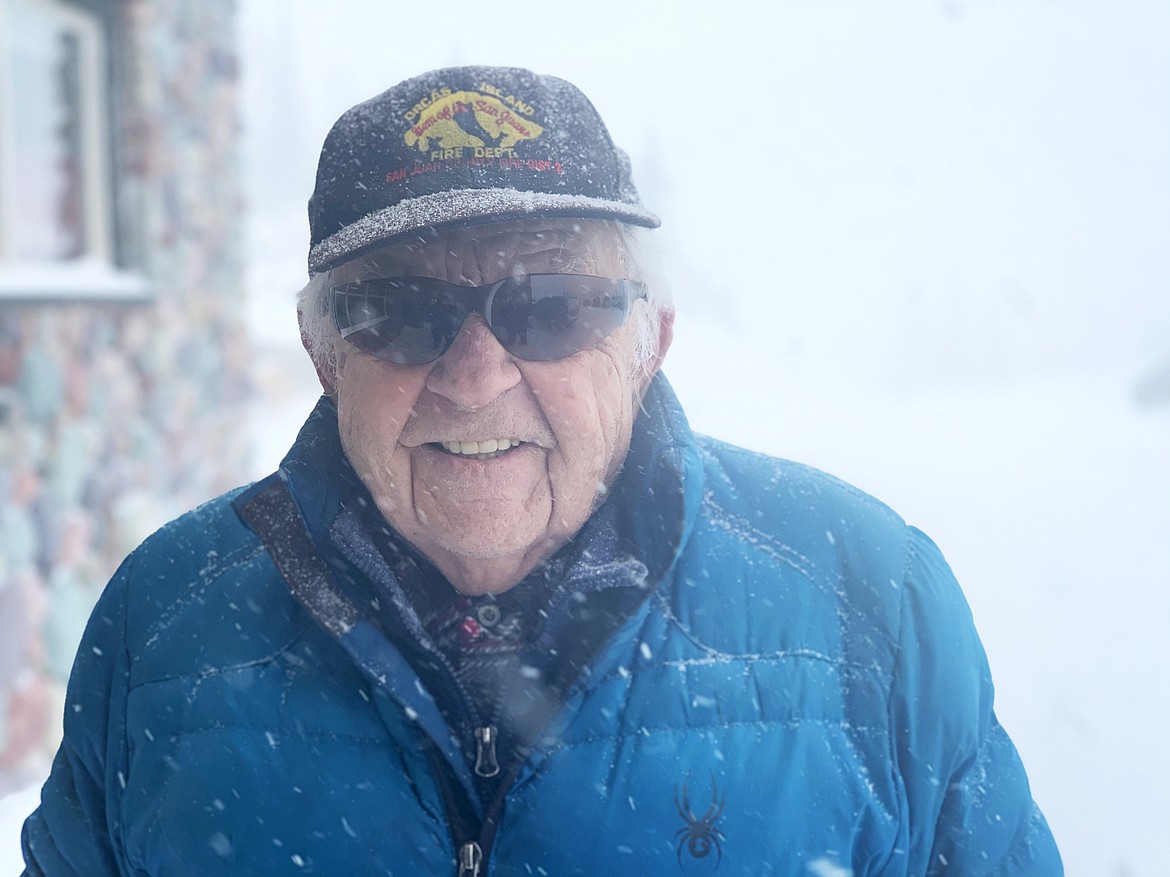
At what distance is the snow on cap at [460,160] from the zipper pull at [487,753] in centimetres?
65

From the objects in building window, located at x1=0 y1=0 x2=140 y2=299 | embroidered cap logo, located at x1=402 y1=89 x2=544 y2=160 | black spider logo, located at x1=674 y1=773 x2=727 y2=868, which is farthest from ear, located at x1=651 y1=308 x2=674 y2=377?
building window, located at x1=0 y1=0 x2=140 y2=299

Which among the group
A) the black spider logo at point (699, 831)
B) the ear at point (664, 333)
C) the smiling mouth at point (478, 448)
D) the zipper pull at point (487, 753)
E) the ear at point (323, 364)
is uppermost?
the ear at point (664, 333)

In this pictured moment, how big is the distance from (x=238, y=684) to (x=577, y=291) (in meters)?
0.72

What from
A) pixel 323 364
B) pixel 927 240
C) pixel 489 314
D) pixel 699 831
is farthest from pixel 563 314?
pixel 927 240

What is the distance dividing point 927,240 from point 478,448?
1104cm

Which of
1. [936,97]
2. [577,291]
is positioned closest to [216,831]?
[577,291]

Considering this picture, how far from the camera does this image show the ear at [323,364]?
1.39 meters

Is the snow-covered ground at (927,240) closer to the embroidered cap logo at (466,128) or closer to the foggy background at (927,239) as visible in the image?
the foggy background at (927,239)

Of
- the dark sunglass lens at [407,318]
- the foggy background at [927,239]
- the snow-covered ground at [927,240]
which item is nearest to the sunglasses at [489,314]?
the dark sunglass lens at [407,318]

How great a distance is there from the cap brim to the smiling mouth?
0.94 ft

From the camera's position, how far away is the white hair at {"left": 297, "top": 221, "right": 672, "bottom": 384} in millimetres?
1324

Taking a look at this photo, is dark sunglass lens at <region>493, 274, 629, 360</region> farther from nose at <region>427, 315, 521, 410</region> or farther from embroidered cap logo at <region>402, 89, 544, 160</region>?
embroidered cap logo at <region>402, 89, 544, 160</region>

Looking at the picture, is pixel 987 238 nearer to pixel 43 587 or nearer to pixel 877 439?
pixel 877 439

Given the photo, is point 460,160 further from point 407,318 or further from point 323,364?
point 323,364
